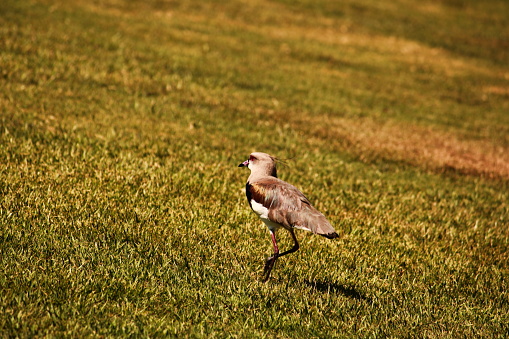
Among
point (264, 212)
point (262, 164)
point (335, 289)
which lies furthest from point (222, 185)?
point (335, 289)

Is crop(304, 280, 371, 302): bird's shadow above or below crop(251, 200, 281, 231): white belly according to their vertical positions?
below

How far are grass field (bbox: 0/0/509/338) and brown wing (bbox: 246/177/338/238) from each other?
0.80 meters

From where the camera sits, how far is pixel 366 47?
24.5 m

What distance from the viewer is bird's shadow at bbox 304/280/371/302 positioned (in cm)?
622

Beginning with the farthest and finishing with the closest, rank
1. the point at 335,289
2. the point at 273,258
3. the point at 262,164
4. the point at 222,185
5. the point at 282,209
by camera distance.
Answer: the point at 222,185
the point at 262,164
the point at 335,289
the point at 273,258
the point at 282,209

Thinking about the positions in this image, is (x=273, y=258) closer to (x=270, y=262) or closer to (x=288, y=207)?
(x=270, y=262)

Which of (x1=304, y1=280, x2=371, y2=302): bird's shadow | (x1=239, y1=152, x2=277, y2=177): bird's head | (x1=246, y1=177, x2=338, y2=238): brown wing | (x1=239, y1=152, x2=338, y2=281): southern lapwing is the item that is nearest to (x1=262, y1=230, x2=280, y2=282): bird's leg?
(x1=239, y1=152, x2=338, y2=281): southern lapwing

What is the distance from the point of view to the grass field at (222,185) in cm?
554

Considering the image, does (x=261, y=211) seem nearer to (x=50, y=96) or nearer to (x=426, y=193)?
(x=426, y=193)

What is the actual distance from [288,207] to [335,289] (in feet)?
3.82

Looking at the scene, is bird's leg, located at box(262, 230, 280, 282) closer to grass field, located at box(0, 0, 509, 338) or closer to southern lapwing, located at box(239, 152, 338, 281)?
southern lapwing, located at box(239, 152, 338, 281)

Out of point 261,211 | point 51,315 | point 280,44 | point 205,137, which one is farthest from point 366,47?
point 51,315

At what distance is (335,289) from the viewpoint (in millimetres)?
6273

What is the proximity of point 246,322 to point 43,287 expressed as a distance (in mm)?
1905
